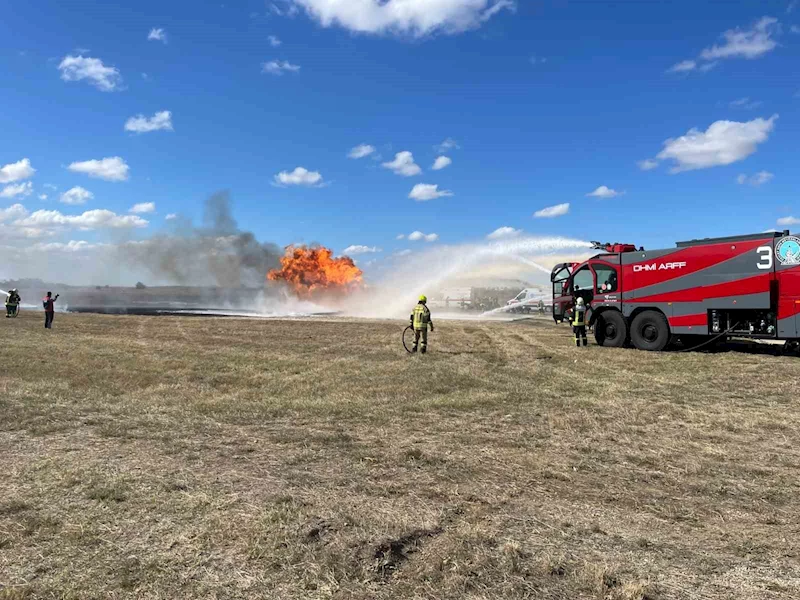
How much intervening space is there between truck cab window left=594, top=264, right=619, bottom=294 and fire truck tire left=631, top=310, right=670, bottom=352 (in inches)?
50.8

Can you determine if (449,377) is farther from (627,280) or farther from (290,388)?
(627,280)

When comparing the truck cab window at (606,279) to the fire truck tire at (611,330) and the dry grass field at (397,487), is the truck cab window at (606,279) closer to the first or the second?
the fire truck tire at (611,330)

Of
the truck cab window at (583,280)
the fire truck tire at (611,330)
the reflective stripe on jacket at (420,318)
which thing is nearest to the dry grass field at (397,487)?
the reflective stripe on jacket at (420,318)

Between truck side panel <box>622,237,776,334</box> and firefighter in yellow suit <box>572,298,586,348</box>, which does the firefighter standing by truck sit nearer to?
firefighter in yellow suit <box>572,298,586,348</box>

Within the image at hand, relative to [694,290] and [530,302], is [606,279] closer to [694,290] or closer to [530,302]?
[694,290]

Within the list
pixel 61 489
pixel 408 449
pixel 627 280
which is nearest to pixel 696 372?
pixel 627 280

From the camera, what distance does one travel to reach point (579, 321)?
1780 cm

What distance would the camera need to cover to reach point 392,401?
367 inches

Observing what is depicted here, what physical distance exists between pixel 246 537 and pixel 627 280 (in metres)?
16.2

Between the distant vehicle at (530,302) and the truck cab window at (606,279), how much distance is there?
23.4m

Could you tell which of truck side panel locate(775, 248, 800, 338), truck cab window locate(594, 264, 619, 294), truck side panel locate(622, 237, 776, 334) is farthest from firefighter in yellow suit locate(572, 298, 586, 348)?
truck side panel locate(775, 248, 800, 338)

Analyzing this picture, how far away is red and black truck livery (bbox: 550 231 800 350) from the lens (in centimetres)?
1431

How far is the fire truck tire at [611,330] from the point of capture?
17.7 metres

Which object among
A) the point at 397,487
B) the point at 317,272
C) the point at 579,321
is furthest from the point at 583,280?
the point at 317,272
